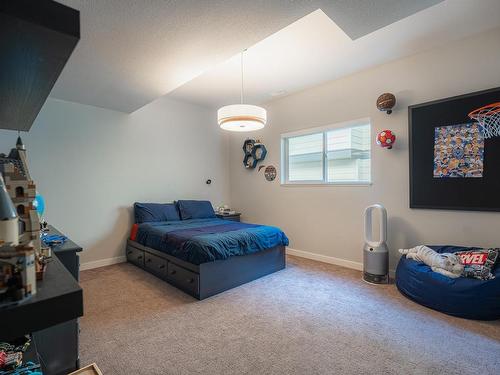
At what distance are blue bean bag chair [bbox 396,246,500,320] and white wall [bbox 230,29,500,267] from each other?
1.28 ft

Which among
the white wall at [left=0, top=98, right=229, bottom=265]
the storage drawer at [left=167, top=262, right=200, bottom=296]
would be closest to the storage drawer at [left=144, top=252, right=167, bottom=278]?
the storage drawer at [left=167, top=262, right=200, bottom=296]

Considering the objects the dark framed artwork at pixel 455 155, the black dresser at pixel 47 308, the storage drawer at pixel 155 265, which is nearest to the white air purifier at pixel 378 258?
the dark framed artwork at pixel 455 155

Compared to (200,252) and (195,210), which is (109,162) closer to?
(195,210)

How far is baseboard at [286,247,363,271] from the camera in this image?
3631 millimetres

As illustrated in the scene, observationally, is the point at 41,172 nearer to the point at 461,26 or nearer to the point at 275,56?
the point at 275,56

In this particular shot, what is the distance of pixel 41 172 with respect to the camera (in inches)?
133

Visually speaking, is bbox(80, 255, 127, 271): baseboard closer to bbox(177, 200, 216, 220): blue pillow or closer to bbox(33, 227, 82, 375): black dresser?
bbox(177, 200, 216, 220): blue pillow

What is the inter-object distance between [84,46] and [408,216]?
383 cm

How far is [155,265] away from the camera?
339cm

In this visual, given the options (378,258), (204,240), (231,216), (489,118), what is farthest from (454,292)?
(231,216)

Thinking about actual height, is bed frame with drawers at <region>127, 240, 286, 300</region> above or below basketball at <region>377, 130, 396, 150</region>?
below

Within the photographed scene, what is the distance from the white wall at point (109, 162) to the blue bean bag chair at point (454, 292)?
3.73 meters

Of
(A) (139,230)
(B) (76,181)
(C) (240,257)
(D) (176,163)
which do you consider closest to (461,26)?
(C) (240,257)

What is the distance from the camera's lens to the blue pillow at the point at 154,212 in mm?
4015
